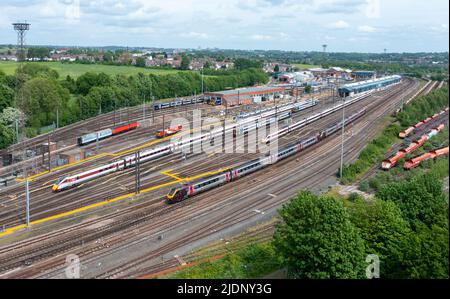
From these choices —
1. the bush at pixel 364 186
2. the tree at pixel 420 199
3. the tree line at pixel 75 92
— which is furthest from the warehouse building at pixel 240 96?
the tree at pixel 420 199

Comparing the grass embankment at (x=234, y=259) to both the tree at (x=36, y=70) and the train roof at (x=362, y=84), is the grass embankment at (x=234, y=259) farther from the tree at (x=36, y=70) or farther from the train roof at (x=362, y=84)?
the train roof at (x=362, y=84)

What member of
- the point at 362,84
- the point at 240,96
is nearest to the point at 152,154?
the point at 240,96

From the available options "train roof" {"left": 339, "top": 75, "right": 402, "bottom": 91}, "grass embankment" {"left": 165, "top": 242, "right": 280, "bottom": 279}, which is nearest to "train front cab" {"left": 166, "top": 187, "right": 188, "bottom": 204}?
"grass embankment" {"left": 165, "top": 242, "right": 280, "bottom": 279}

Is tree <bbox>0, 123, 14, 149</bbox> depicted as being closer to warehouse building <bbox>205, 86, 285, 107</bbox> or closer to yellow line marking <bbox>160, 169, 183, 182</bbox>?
yellow line marking <bbox>160, 169, 183, 182</bbox>

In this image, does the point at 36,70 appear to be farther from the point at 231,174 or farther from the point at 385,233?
the point at 385,233

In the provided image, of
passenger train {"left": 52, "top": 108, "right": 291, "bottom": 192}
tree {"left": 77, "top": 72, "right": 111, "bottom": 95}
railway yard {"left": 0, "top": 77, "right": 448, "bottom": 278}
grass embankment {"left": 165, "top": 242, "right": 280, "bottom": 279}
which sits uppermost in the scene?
tree {"left": 77, "top": 72, "right": 111, "bottom": 95}

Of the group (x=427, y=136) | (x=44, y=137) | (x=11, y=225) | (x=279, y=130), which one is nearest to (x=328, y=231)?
(x=11, y=225)
